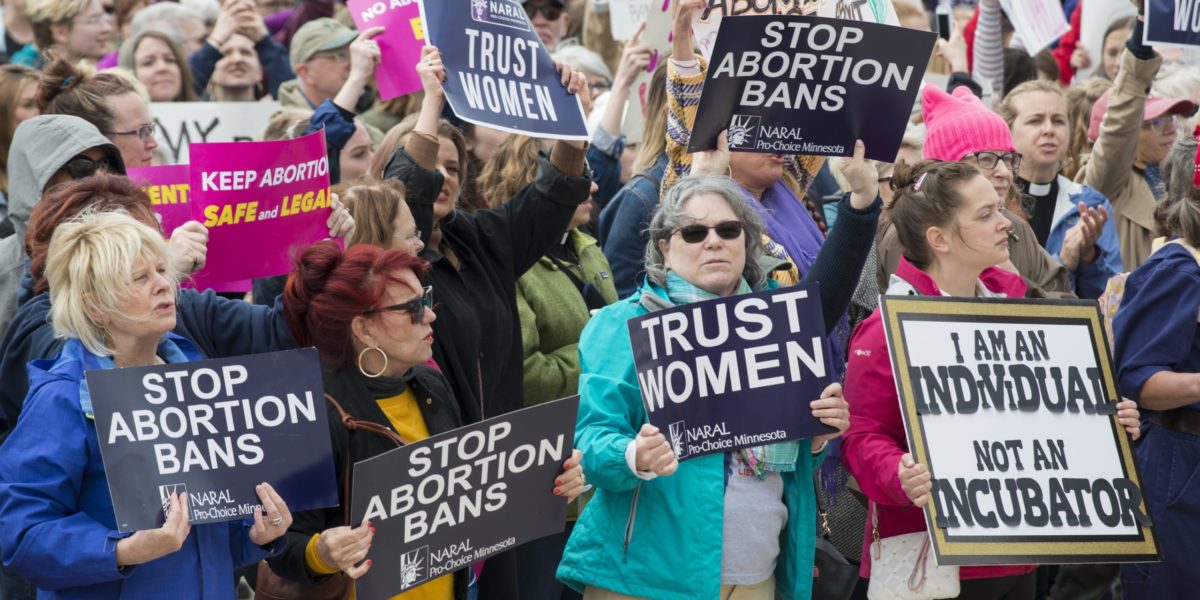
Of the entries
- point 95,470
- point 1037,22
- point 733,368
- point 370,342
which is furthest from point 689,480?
point 1037,22

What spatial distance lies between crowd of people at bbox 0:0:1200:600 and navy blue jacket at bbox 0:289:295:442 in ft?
0.04

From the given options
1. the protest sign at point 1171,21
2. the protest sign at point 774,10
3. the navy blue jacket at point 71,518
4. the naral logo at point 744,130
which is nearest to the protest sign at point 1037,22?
the protest sign at point 1171,21

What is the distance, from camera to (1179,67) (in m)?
9.23

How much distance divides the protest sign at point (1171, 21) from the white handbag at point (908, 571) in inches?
134

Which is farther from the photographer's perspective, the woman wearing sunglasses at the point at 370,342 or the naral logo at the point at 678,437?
the naral logo at the point at 678,437

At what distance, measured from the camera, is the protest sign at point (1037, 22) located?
996cm

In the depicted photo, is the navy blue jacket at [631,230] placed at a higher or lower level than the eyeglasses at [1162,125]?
higher

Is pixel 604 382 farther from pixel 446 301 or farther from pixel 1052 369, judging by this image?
pixel 1052 369

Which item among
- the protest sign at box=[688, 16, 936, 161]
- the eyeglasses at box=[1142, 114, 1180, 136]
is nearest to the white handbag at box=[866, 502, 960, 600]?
the protest sign at box=[688, 16, 936, 161]

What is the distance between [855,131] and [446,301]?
1.57 meters

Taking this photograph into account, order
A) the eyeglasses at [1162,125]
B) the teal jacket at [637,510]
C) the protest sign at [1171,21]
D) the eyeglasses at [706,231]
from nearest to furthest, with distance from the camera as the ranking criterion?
the teal jacket at [637,510] → the eyeglasses at [706,231] → the protest sign at [1171,21] → the eyeglasses at [1162,125]

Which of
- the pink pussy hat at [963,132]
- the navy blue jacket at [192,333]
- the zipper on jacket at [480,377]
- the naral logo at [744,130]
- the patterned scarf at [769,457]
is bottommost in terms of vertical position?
the zipper on jacket at [480,377]

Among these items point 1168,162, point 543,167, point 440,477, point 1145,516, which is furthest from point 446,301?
point 1168,162

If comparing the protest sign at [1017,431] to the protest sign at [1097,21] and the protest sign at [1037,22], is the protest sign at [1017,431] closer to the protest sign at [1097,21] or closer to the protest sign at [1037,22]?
the protest sign at [1037,22]
